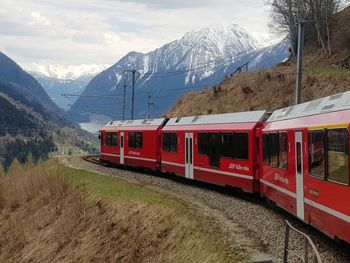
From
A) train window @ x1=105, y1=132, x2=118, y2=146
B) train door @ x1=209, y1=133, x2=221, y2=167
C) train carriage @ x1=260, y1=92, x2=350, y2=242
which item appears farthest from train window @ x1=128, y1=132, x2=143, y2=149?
train carriage @ x1=260, y1=92, x2=350, y2=242

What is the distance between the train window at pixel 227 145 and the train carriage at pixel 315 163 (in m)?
4.34

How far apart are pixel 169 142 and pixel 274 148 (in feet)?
41.7

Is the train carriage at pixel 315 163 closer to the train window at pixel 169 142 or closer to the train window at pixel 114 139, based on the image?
the train window at pixel 169 142

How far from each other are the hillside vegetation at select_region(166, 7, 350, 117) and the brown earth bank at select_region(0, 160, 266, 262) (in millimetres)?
22212

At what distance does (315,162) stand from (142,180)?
1789cm

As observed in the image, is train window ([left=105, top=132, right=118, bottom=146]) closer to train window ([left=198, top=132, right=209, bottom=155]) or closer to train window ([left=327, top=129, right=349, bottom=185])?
train window ([left=198, top=132, right=209, bottom=155])

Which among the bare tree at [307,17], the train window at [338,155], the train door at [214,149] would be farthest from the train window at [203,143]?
the bare tree at [307,17]

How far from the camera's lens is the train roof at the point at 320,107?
39.3 feet

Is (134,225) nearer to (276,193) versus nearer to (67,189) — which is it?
(276,193)

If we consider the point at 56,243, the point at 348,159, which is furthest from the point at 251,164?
the point at 348,159

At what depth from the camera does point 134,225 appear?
1875 centimetres

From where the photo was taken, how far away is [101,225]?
815 inches

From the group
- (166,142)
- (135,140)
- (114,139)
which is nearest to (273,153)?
(166,142)

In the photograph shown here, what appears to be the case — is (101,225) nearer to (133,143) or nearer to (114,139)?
(133,143)
